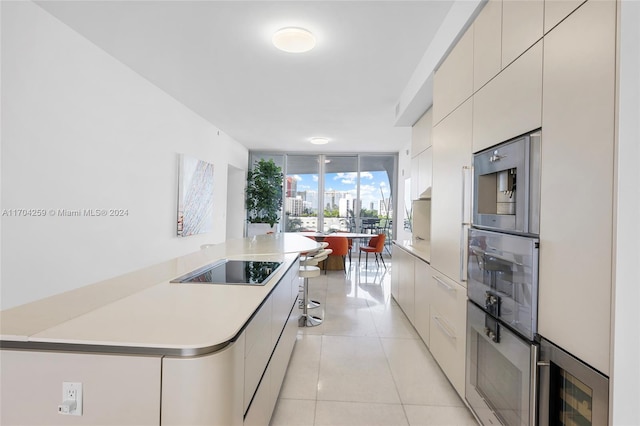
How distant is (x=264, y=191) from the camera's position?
25.5ft

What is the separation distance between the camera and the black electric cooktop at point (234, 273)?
1.62 m

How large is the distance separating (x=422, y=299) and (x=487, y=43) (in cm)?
210

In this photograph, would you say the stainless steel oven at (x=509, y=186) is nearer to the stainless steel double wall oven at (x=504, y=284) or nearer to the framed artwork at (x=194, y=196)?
the stainless steel double wall oven at (x=504, y=284)

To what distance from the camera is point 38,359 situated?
885 millimetres

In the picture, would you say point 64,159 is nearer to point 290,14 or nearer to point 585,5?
point 290,14

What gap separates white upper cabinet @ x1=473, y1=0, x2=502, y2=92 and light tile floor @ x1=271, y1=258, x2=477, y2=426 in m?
2.03

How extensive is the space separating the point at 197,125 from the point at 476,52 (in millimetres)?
4527

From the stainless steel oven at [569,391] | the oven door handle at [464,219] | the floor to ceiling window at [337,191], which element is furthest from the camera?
the floor to ceiling window at [337,191]

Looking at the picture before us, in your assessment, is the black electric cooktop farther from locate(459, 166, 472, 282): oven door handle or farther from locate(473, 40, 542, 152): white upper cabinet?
locate(473, 40, 542, 152): white upper cabinet

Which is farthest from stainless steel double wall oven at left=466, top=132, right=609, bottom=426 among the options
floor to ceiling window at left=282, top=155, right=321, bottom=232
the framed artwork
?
floor to ceiling window at left=282, top=155, right=321, bottom=232

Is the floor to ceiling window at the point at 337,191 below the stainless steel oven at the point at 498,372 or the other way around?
the other way around

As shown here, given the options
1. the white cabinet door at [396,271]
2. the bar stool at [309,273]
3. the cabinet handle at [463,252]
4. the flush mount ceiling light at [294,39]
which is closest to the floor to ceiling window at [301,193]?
the white cabinet door at [396,271]

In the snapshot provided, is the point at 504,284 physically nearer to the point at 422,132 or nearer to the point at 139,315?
Answer: the point at 139,315

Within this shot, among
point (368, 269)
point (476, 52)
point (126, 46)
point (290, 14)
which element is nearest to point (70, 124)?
point (126, 46)
